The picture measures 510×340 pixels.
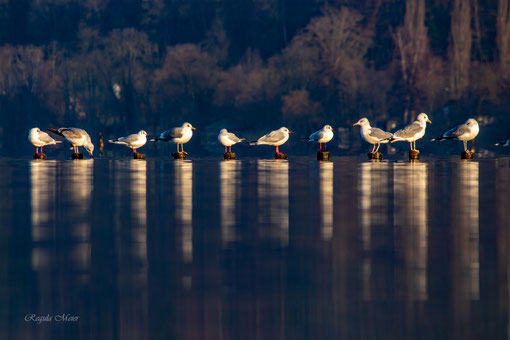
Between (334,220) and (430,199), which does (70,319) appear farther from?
(430,199)


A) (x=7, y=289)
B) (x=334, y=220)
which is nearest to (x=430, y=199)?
(x=334, y=220)

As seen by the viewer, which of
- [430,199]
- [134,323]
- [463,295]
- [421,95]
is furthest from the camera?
[421,95]

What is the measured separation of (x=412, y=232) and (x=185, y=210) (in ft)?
12.7

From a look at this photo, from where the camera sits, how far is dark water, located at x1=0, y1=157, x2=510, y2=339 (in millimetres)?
5547

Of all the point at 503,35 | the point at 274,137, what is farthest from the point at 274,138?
the point at 503,35

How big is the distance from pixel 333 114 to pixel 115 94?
17.4 meters

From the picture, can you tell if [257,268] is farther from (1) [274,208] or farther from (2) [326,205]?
(2) [326,205]

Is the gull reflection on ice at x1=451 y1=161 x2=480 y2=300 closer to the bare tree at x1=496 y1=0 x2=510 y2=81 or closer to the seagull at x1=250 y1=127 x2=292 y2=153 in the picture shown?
the seagull at x1=250 y1=127 x2=292 y2=153

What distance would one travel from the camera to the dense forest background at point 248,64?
180 feet

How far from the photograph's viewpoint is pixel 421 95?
2165 inches

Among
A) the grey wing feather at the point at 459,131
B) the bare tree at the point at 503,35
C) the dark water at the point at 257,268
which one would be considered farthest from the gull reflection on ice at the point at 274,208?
the bare tree at the point at 503,35

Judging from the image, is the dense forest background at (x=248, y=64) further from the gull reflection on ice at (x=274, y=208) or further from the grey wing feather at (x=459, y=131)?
the gull reflection on ice at (x=274, y=208)

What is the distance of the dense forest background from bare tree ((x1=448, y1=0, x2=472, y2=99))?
0.26ft

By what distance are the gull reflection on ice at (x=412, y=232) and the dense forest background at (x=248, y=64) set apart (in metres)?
37.6
